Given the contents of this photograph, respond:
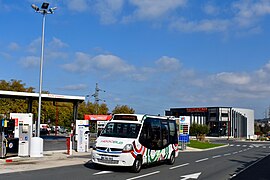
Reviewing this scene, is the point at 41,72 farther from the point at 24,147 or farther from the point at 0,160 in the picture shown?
the point at 0,160

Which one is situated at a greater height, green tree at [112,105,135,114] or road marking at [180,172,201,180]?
green tree at [112,105,135,114]

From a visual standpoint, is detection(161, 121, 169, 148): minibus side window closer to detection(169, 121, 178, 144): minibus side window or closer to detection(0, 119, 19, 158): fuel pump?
detection(169, 121, 178, 144): minibus side window

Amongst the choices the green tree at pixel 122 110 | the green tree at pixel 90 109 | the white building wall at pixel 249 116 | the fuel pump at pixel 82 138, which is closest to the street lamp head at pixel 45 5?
the fuel pump at pixel 82 138

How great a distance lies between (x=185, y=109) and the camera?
121m

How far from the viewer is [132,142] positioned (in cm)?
1564

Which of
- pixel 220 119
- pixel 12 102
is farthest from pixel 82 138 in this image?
pixel 220 119

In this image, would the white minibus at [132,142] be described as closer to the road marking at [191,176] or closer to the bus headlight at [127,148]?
the bus headlight at [127,148]

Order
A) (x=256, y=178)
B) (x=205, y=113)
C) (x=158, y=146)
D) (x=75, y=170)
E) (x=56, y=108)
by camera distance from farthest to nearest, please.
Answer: (x=205, y=113) → (x=56, y=108) → (x=158, y=146) → (x=75, y=170) → (x=256, y=178)

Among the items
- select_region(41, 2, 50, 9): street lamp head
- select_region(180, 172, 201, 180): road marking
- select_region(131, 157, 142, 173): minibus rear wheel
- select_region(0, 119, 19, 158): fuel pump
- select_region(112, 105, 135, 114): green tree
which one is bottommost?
select_region(180, 172, 201, 180): road marking

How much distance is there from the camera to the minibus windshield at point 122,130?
1633 centimetres

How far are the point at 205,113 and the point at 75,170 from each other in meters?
102

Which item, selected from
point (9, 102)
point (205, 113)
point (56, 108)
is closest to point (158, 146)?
point (9, 102)

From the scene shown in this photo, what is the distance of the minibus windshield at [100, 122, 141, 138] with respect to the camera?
1633cm

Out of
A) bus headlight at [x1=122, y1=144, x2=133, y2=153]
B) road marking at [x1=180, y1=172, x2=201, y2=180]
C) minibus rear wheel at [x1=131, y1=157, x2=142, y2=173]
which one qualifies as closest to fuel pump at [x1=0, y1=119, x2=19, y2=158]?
bus headlight at [x1=122, y1=144, x2=133, y2=153]
